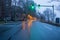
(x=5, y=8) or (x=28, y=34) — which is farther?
(x=5, y=8)

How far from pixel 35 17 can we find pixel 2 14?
185 ft

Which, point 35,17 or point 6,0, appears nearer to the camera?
point 6,0

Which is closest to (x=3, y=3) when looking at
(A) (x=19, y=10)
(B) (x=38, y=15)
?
(A) (x=19, y=10)

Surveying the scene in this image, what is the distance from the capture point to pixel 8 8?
120 meters

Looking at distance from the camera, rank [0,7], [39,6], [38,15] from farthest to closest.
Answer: [38,15] → [0,7] → [39,6]

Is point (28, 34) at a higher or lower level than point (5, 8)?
lower

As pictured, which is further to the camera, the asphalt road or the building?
the building

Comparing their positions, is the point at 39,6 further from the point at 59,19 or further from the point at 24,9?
the point at 24,9

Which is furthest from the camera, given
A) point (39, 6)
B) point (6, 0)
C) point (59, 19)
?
point (6, 0)

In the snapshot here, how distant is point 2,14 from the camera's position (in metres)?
115

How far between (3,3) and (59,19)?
72.6 meters

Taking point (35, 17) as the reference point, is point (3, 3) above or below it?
above

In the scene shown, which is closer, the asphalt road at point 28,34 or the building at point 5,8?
the asphalt road at point 28,34

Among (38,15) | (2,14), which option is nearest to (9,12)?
(2,14)
